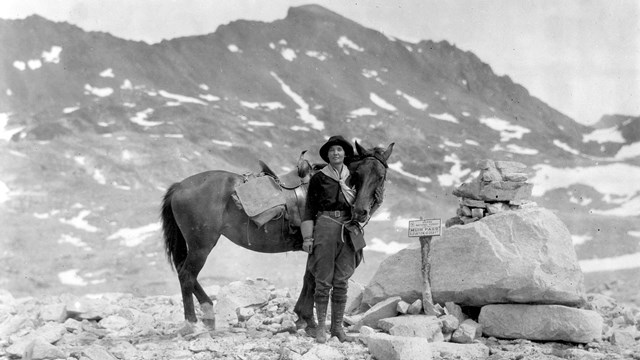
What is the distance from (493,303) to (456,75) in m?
9.13

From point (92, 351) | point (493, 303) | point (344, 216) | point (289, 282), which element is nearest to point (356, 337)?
point (344, 216)

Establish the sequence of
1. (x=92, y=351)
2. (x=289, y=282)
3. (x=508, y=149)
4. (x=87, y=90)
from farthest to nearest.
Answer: (x=508, y=149) < (x=87, y=90) < (x=289, y=282) < (x=92, y=351)

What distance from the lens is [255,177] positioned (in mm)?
6027

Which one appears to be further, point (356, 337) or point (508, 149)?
point (508, 149)

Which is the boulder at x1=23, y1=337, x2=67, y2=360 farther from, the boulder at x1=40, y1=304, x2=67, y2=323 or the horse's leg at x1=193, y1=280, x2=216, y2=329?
the boulder at x1=40, y1=304, x2=67, y2=323

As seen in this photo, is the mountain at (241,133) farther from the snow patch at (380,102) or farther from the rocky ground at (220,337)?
the rocky ground at (220,337)

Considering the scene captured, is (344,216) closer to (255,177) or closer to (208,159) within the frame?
(255,177)

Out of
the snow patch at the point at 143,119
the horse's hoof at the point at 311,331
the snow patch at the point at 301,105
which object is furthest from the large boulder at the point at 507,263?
the snow patch at the point at 143,119

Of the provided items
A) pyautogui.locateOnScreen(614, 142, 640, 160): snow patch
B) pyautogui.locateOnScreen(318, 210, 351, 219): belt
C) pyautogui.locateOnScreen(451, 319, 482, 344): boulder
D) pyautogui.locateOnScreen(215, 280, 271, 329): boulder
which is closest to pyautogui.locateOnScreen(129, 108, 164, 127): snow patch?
pyautogui.locateOnScreen(215, 280, 271, 329): boulder

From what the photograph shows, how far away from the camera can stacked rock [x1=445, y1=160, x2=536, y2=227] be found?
21.1 feet

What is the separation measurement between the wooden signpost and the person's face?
123 cm

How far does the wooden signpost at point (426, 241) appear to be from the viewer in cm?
593

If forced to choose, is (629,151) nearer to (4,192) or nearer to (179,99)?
(179,99)

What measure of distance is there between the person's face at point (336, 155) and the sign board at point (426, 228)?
4.09 ft
